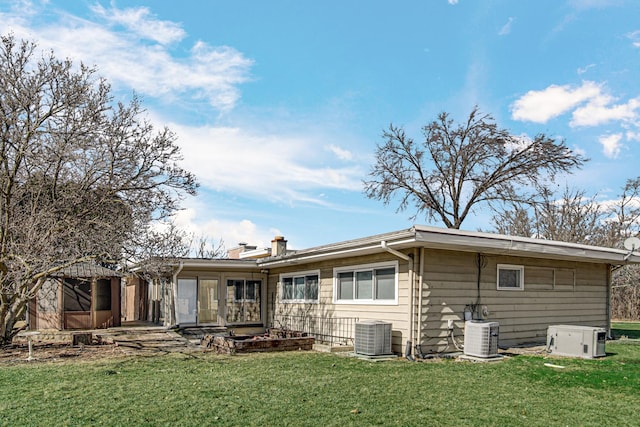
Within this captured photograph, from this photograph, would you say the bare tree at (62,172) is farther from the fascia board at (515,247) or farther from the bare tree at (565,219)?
the bare tree at (565,219)

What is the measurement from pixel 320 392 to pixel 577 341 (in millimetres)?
6076

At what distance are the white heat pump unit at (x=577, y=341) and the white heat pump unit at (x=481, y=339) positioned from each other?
1511mm

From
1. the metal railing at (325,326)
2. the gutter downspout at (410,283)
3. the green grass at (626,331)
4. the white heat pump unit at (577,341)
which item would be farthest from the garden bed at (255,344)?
the green grass at (626,331)

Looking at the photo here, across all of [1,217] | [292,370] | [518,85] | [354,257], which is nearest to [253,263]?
[354,257]

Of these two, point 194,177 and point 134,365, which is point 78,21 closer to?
point 194,177

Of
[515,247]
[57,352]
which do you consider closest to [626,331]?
[515,247]

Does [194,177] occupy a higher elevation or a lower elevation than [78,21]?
lower

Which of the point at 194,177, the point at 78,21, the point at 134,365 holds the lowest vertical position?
the point at 134,365

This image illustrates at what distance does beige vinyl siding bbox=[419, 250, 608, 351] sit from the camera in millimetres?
10344

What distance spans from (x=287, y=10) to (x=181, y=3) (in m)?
2.29

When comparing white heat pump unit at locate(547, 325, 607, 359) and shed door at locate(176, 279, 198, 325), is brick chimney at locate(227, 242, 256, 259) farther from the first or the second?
white heat pump unit at locate(547, 325, 607, 359)

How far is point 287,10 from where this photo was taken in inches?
459

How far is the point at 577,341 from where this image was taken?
1027 centimetres

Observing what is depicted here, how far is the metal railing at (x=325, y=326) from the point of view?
12.2 meters
